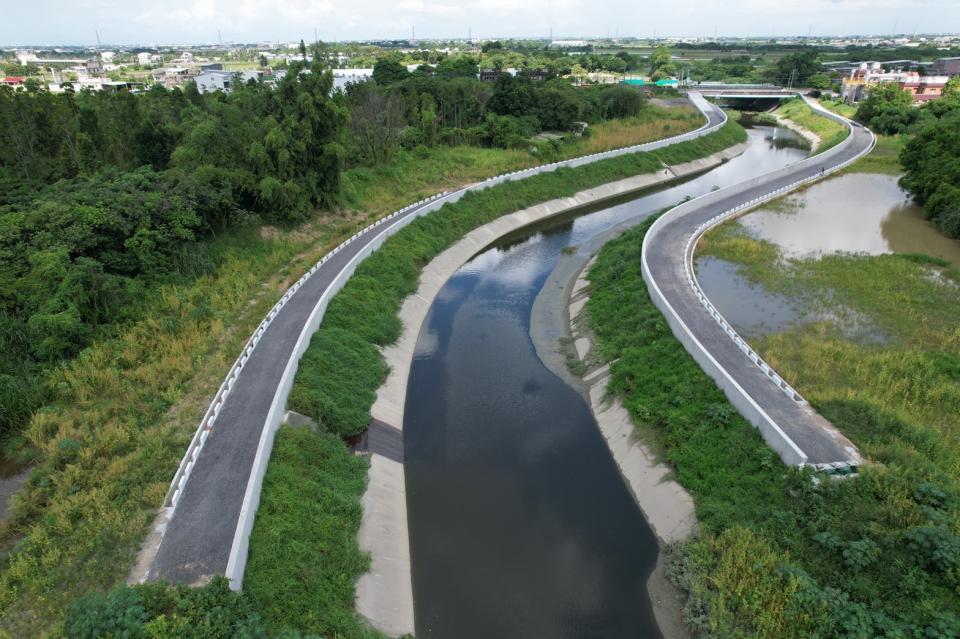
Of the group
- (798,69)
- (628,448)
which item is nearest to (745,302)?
(628,448)

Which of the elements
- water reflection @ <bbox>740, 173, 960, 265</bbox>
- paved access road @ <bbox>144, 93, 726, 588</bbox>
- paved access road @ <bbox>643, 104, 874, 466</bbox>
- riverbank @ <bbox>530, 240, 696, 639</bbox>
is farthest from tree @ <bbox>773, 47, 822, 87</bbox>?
paved access road @ <bbox>144, 93, 726, 588</bbox>

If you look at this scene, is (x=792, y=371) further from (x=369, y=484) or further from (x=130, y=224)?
(x=130, y=224)

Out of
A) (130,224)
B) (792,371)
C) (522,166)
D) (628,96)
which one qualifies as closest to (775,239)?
(792,371)

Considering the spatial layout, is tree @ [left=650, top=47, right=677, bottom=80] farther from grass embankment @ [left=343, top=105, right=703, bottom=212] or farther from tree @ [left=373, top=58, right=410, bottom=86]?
tree @ [left=373, top=58, right=410, bottom=86]

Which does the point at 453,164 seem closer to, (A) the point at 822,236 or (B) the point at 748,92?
(A) the point at 822,236

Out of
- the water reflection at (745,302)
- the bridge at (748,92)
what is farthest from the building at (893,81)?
the water reflection at (745,302)
